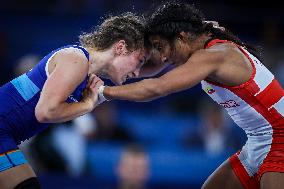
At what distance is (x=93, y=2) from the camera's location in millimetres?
10172

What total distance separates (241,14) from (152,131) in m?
2.57

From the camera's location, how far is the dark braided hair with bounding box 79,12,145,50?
16.7 feet

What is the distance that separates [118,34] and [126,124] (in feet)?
14.0

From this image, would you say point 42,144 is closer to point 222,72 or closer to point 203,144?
point 203,144

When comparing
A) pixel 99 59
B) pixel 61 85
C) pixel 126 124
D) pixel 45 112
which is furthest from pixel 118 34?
pixel 126 124

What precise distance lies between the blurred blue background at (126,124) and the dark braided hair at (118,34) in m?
2.83

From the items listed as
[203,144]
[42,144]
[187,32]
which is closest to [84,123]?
[42,144]

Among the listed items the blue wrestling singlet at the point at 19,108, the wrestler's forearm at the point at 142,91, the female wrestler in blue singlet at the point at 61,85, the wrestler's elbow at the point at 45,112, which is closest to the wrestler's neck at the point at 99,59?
the female wrestler in blue singlet at the point at 61,85

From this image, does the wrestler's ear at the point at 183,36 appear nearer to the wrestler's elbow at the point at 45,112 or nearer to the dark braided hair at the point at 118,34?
the dark braided hair at the point at 118,34

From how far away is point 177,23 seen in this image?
4988 millimetres

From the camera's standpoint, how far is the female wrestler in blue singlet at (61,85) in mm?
4609

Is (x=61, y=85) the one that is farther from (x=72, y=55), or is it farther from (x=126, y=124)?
(x=126, y=124)

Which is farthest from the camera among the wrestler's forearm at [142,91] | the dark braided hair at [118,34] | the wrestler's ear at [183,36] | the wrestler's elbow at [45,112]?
the dark braided hair at [118,34]

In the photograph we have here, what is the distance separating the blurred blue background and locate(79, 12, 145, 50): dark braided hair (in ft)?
9.27
